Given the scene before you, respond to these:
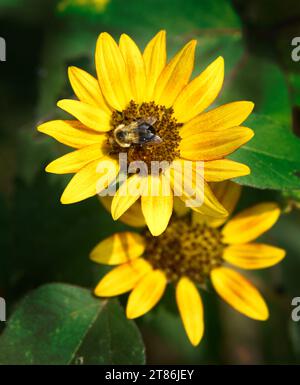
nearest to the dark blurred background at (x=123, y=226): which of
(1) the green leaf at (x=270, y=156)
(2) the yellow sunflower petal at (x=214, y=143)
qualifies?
(1) the green leaf at (x=270, y=156)

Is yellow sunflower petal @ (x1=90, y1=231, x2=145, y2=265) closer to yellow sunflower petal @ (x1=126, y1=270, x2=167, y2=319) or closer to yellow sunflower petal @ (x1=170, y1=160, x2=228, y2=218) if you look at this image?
yellow sunflower petal @ (x1=126, y1=270, x2=167, y2=319)

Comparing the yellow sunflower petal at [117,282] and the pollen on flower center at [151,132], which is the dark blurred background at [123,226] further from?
the pollen on flower center at [151,132]

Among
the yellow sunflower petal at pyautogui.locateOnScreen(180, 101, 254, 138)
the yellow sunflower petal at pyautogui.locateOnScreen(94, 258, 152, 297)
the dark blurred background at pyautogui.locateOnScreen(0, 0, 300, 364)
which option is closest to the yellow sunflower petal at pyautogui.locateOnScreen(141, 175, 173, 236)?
the yellow sunflower petal at pyautogui.locateOnScreen(180, 101, 254, 138)

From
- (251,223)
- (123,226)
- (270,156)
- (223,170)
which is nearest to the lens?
(223,170)

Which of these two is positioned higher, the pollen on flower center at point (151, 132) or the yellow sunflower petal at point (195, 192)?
the pollen on flower center at point (151, 132)

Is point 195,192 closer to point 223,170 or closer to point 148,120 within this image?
point 223,170

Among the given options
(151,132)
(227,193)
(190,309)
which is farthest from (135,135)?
(190,309)

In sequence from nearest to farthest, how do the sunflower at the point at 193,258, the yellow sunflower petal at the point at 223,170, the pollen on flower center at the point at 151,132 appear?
1. the yellow sunflower petal at the point at 223,170
2. the pollen on flower center at the point at 151,132
3. the sunflower at the point at 193,258
